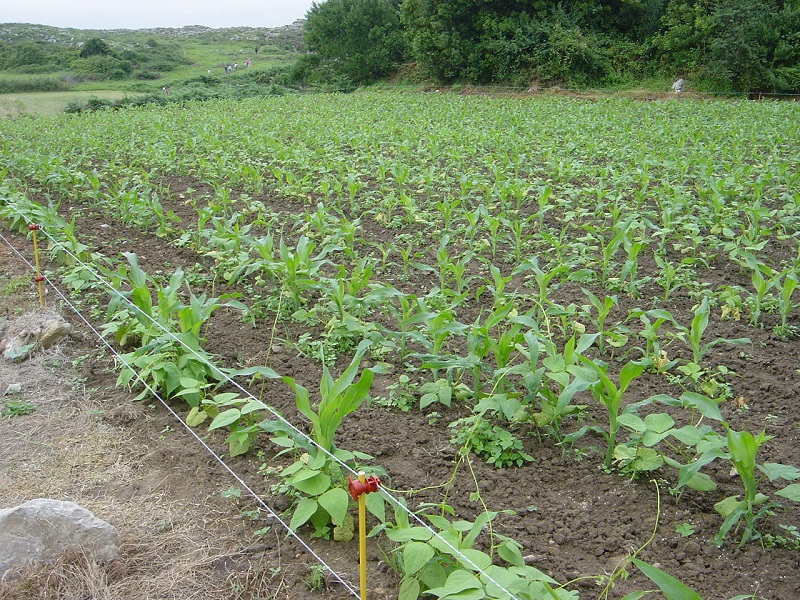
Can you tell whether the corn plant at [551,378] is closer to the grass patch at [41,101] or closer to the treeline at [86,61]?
the grass patch at [41,101]

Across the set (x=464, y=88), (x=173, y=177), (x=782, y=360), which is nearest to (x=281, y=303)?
(x=782, y=360)

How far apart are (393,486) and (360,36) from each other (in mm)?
28679

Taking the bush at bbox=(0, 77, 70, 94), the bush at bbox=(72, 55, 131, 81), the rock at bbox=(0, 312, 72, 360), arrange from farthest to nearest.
Result: the bush at bbox=(72, 55, 131, 81) < the bush at bbox=(0, 77, 70, 94) < the rock at bbox=(0, 312, 72, 360)

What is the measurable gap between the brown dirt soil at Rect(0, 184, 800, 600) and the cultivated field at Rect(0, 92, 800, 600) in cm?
2

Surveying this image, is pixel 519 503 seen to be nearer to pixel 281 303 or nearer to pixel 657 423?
pixel 657 423

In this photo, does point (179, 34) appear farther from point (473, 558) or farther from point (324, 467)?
point (473, 558)

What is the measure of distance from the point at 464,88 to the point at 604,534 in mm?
23129

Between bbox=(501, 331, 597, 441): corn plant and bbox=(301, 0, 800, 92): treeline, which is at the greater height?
bbox=(301, 0, 800, 92): treeline

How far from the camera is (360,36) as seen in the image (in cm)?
2886

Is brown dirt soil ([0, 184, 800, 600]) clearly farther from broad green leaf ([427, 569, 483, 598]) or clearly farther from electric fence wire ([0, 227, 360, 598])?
broad green leaf ([427, 569, 483, 598])

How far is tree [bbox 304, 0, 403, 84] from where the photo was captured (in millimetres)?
28250

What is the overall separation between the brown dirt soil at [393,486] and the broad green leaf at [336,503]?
19 centimetres

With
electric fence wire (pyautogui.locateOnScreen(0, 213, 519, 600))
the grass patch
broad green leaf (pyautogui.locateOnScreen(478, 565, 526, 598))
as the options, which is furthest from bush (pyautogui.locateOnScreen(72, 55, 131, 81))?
broad green leaf (pyautogui.locateOnScreen(478, 565, 526, 598))

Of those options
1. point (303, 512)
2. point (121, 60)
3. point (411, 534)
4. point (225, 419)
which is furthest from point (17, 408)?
point (121, 60)
